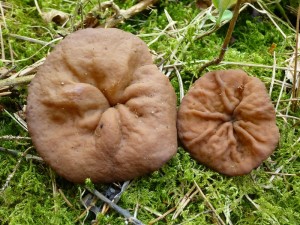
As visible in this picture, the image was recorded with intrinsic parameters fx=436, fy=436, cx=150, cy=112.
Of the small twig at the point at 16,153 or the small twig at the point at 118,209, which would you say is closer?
the small twig at the point at 118,209

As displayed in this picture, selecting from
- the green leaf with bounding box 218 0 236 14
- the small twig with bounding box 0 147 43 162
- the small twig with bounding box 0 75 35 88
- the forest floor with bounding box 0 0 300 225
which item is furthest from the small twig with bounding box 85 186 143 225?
the green leaf with bounding box 218 0 236 14

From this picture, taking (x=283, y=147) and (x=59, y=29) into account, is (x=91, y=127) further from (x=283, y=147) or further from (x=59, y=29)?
(x=283, y=147)

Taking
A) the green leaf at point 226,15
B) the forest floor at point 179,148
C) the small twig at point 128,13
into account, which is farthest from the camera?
the small twig at point 128,13

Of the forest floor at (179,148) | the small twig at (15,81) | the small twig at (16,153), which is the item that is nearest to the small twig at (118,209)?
the forest floor at (179,148)

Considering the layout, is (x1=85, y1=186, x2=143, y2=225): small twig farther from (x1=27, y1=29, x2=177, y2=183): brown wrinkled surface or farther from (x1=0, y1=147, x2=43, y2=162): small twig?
(x1=0, y1=147, x2=43, y2=162): small twig

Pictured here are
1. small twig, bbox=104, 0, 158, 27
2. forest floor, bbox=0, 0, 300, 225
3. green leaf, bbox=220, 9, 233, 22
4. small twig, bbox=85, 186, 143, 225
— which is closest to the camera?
small twig, bbox=85, 186, 143, 225

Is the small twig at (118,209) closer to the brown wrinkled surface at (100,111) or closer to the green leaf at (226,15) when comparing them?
the brown wrinkled surface at (100,111)

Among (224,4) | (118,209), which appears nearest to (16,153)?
(118,209)
